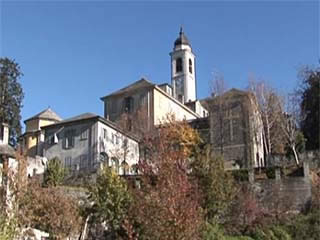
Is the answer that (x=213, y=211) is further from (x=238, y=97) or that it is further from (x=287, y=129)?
(x=238, y=97)

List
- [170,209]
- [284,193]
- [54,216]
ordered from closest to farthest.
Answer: [170,209] → [54,216] → [284,193]

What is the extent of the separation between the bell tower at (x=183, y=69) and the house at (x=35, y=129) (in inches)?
1029

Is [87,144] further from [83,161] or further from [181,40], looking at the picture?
[181,40]

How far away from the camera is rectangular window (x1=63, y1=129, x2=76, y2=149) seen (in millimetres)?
44141

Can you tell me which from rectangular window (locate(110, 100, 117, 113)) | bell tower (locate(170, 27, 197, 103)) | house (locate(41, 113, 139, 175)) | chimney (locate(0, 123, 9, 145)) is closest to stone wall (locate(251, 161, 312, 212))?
house (locate(41, 113, 139, 175))

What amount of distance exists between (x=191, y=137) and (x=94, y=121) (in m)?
7.98

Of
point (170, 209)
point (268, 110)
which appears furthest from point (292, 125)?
point (170, 209)

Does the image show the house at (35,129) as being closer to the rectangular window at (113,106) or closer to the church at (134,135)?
the church at (134,135)

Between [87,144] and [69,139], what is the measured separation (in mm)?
1903

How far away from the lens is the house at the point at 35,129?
4947cm

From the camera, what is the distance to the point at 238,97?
44562 millimetres

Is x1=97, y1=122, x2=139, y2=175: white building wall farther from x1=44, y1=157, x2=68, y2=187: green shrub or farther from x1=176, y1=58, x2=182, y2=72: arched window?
x1=176, y1=58, x2=182, y2=72: arched window

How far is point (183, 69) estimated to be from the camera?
258ft

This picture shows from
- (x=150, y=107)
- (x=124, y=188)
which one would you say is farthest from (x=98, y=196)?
(x=150, y=107)
